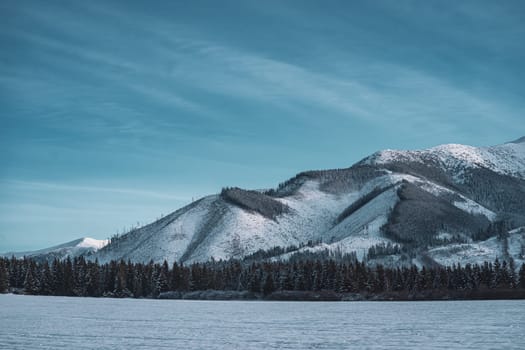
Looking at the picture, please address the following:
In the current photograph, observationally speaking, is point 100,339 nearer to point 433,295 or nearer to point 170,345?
point 170,345

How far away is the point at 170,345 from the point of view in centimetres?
5578

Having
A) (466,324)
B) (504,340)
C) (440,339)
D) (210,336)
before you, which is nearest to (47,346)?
(210,336)

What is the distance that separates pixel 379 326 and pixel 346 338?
56.0 ft

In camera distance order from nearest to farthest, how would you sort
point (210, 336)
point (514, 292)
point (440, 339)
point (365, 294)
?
point (440, 339), point (210, 336), point (514, 292), point (365, 294)

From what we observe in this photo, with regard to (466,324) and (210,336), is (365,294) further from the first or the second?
(210,336)

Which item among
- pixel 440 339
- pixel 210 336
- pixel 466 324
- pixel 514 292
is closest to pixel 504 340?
pixel 440 339

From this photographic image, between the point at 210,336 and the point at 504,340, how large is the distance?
→ 28.6 metres

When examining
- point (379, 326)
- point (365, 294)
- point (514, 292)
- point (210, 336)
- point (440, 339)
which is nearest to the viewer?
point (440, 339)

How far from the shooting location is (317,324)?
81562mm

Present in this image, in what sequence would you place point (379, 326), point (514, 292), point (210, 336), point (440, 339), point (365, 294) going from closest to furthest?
1. point (440, 339)
2. point (210, 336)
3. point (379, 326)
4. point (514, 292)
5. point (365, 294)

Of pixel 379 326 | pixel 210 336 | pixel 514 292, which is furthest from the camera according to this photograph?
pixel 514 292

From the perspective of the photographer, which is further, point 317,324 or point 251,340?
point 317,324

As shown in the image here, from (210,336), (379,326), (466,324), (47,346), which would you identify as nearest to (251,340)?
(210,336)

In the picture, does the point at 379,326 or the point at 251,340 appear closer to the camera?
the point at 251,340
